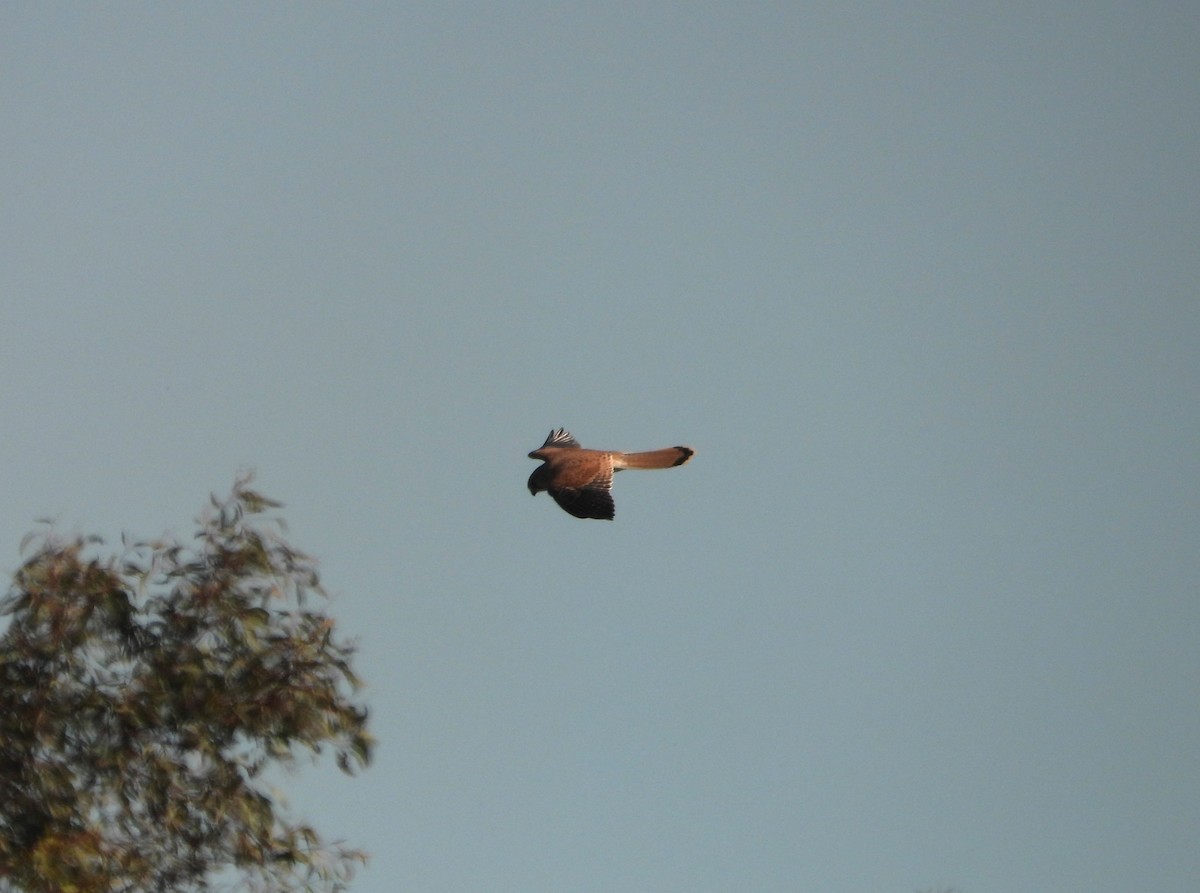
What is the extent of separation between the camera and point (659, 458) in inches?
930

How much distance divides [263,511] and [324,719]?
5.64ft

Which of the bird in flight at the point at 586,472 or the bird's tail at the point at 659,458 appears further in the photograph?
the bird's tail at the point at 659,458

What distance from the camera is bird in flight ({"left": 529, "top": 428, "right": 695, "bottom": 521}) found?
2225 cm

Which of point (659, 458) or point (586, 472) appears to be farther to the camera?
point (659, 458)

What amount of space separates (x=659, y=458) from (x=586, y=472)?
3.48 ft

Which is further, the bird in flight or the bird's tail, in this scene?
the bird's tail

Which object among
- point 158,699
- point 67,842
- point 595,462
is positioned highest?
point 595,462

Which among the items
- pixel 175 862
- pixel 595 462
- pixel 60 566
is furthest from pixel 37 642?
pixel 595 462

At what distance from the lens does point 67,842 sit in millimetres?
16781

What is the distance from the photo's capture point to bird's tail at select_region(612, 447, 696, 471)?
77.0 ft

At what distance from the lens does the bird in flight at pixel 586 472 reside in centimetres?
2225

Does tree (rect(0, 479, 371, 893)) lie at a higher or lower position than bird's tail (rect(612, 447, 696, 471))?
lower

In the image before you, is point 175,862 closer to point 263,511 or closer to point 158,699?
point 158,699

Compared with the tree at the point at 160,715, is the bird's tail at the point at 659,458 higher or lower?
higher
